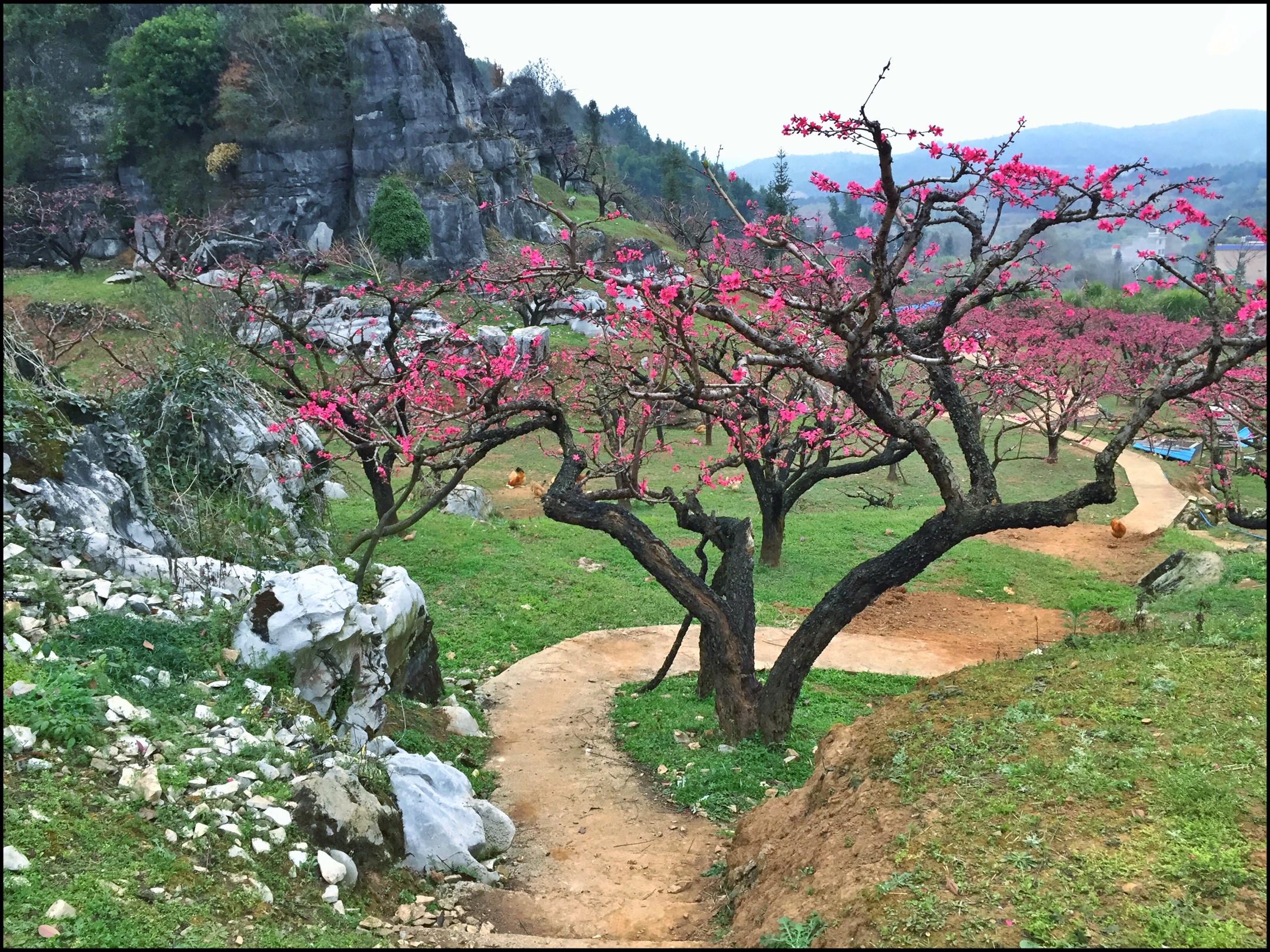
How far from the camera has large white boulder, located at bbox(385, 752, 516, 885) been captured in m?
5.64

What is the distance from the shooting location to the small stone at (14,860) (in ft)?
12.3

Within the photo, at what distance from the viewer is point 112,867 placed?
13.2 ft

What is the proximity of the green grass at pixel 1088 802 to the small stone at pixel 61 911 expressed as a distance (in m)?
3.81

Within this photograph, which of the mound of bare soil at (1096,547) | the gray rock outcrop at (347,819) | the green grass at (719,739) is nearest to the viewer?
the gray rock outcrop at (347,819)

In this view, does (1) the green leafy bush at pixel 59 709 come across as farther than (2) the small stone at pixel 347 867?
No

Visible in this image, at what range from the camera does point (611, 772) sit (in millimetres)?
8039

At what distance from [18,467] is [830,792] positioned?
7.26 m

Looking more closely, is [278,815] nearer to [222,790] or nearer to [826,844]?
[222,790]

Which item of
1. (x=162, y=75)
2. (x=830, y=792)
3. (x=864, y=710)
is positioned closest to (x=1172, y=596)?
(x=864, y=710)

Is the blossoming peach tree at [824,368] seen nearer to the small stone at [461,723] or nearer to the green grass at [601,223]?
the small stone at [461,723]

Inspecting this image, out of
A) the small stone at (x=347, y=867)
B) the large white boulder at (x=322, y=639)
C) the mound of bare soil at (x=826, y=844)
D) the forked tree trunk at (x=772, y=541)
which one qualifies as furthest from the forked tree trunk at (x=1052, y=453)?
the small stone at (x=347, y=867)

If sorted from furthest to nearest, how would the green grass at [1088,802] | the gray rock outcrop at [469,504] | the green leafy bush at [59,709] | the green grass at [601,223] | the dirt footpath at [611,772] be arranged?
the green grass at [601,223], the gray rock outcrop at [469,504], the dirt footpath at [611,772], the green leafy bush at [59,709], the green grass at [1088,802]

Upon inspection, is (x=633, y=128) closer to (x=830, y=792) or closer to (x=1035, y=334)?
(x=1035, y=334)

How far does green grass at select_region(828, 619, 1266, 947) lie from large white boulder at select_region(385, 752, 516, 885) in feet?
9.62
